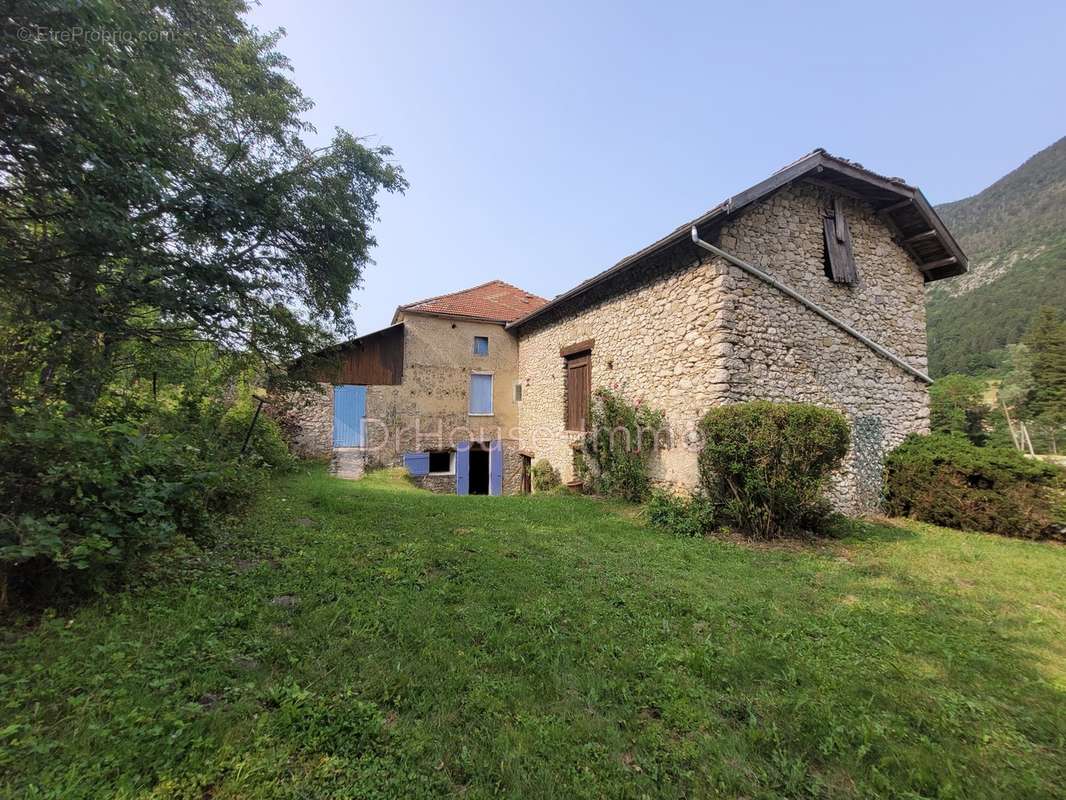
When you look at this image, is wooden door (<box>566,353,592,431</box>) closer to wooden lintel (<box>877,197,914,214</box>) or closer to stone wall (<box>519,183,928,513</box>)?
stone wall (<box>519,183,928,513</box>)

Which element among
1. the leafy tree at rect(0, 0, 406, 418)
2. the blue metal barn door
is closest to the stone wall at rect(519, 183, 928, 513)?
the leafy tree at rect(0, 0, 406, 418)

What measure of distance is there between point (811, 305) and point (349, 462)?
12.7 meters

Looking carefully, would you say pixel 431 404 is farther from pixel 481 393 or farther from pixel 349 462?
pixel 349 462

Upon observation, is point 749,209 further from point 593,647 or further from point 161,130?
point 161,130

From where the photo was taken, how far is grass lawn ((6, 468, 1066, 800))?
1.72 m

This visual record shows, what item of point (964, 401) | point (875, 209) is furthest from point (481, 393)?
point (964, 401)

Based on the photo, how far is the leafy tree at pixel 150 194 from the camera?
295 cm

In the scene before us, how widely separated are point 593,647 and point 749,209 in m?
7.41

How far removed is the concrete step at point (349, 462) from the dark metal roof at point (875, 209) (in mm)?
9070

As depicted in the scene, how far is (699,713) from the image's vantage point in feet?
7.16

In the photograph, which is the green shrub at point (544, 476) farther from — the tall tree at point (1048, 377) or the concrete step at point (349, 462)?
the tall tree at point (1048, 377)

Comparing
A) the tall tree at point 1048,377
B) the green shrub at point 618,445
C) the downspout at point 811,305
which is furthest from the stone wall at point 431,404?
the tall tree at point 1048,377

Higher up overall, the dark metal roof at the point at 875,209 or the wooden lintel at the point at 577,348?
the dark metal roof at the point at 875,209

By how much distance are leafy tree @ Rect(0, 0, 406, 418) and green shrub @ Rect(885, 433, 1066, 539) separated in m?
9.77
